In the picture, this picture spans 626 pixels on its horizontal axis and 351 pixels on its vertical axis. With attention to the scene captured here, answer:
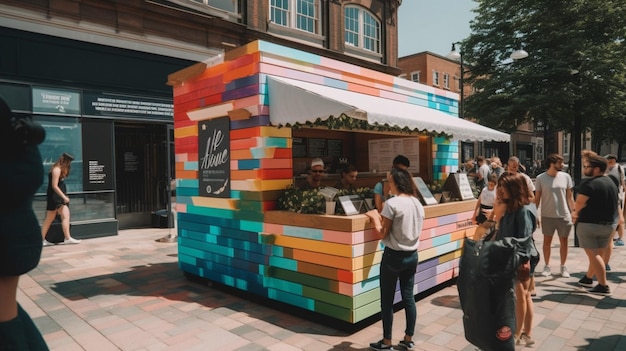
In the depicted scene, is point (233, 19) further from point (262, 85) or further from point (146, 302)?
point (146, 302)

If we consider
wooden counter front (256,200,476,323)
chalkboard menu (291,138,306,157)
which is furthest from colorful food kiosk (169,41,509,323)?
chalkboard menu (291,138,306,157)

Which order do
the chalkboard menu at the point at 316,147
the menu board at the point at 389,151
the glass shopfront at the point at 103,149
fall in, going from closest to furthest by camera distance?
1. the menu board at the point at 389,151
2. the chalkboard menu at the point at 316,147
3. the glass shopfront at the point at 103,149

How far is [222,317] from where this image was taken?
4.74m

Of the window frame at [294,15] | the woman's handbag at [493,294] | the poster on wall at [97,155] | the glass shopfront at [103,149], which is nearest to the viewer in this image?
the woman's handbag at [493,294]

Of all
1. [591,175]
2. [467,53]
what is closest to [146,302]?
[591,175]

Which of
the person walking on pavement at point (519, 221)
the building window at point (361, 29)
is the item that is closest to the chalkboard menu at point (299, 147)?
the person walking on pavement at point (519, 221)

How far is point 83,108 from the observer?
994 cm

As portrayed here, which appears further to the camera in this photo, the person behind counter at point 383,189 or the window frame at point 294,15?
the window frame at point 294,15

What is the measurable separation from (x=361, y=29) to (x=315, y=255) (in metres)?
16.1

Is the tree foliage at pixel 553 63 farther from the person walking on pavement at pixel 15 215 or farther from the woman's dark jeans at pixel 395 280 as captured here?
the person walking on pavement at pixel 15 215

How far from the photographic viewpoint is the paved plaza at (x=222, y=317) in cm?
404

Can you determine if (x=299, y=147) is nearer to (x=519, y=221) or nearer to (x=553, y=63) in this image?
(x=519, y=221)

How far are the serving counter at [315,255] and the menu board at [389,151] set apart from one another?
163 cm

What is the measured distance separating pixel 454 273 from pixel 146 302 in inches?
171
